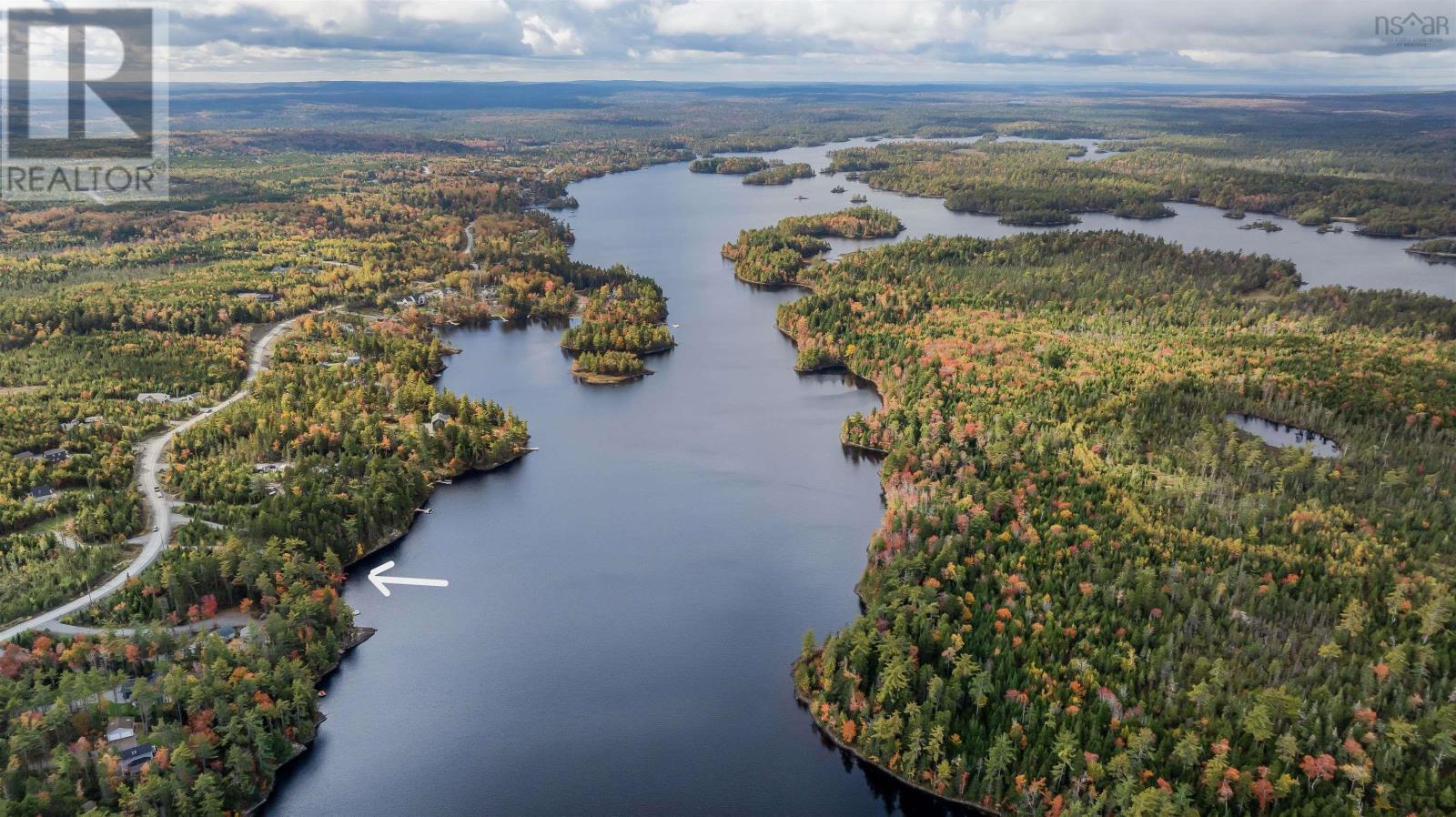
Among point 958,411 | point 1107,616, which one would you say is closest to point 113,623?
point 1107,616

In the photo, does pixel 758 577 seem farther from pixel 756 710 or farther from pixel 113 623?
Result: pixel 113 623

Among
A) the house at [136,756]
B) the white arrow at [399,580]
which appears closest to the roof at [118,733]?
the house at [136,756]

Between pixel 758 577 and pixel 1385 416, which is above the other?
pixel 1385 416

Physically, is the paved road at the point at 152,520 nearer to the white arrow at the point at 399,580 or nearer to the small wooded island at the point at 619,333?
the white arrow at the point at 399,580

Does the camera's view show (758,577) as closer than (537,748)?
No

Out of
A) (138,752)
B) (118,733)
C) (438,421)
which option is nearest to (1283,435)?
(438,421)
